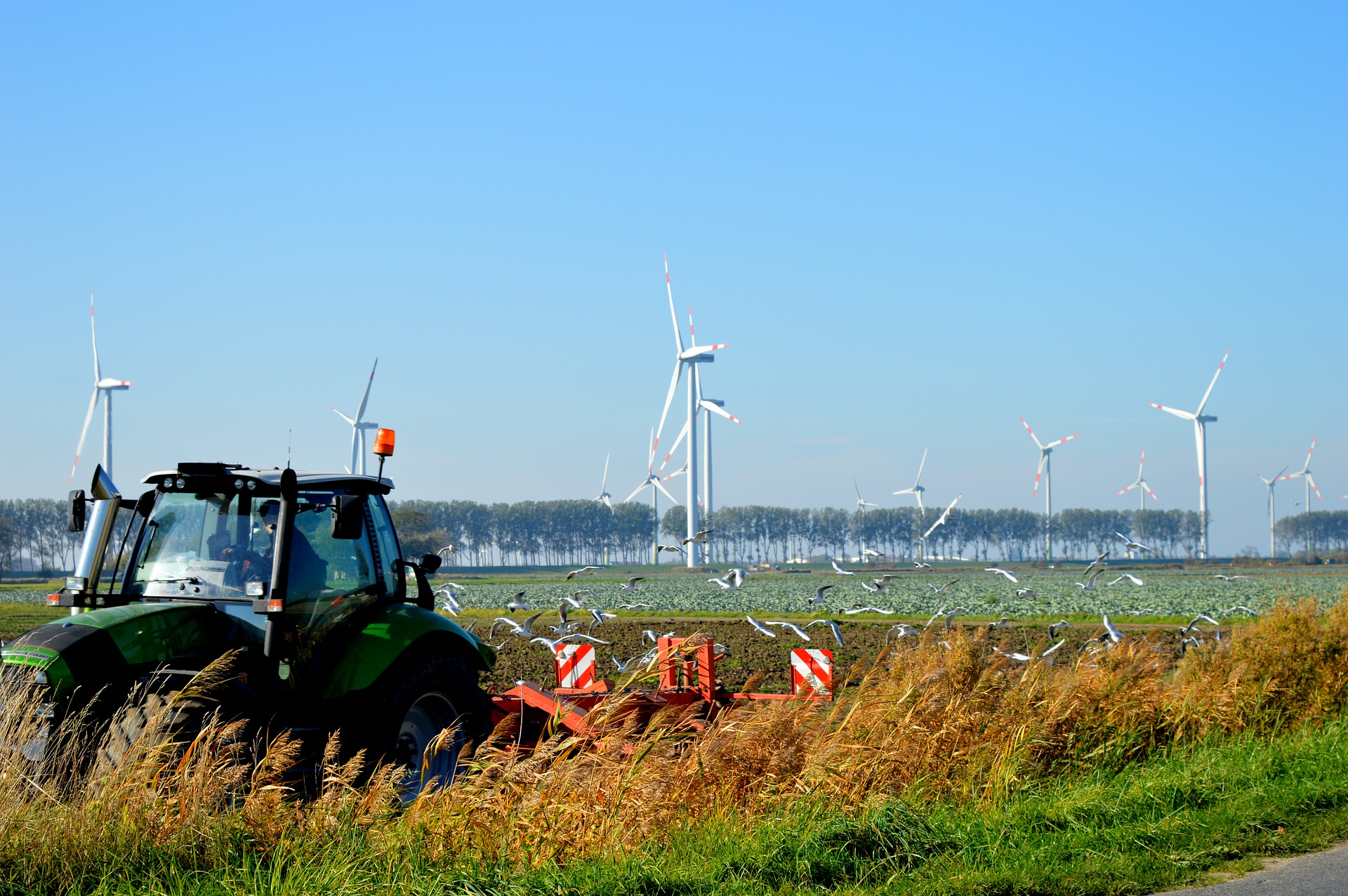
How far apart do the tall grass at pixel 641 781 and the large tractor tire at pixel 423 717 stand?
0.95 feet

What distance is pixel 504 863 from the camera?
6344mm

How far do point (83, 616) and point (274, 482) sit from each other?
1.43m

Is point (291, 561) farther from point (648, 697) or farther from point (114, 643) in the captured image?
point (648, 697)

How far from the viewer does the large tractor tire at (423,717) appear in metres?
7.60

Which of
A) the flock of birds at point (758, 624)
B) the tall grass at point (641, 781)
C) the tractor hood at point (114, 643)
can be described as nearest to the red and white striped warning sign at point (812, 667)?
the tall grass at point (641, 781)

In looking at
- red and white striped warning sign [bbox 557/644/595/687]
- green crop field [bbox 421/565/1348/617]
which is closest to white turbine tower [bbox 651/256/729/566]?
green crop field [bbox 421/565/1348/617]

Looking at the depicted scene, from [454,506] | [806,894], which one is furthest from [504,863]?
[454,506]

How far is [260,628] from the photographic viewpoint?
7484mm

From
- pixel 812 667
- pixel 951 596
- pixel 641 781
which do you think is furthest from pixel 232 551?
pixel 951 596

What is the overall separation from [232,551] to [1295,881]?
6.89 metres

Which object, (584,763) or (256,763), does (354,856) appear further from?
(584,763)

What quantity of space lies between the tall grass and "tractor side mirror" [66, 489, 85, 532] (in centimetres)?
192

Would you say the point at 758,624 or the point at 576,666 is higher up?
the point at 576,666

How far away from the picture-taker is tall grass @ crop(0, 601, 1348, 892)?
19.4ft
